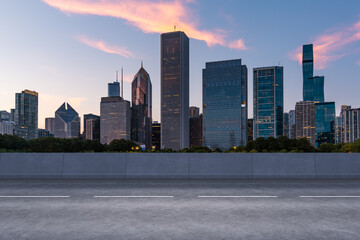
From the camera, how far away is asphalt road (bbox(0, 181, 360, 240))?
475cm

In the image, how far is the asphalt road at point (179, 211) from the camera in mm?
4746

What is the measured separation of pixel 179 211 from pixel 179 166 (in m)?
5.80

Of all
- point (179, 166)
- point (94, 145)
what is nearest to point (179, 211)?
point (179, 166)

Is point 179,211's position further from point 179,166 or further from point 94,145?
point 94,145

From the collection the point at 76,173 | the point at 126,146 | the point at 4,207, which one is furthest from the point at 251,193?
the point at 126,146

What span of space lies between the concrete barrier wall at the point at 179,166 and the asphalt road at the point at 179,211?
6.18 ft

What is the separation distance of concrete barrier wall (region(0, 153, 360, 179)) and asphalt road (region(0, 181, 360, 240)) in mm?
1884

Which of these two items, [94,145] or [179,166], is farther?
[94,145]

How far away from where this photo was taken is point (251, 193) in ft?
28.3

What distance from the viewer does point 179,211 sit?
6250 mm

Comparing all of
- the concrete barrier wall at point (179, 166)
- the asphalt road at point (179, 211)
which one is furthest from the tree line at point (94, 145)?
the asphalt road at point (179, 211)

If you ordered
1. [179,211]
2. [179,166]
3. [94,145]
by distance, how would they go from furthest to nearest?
[94,145], [179,166], [179,211]

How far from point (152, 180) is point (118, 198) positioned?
3.81 meters

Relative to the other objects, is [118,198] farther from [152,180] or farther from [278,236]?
[278,236]
